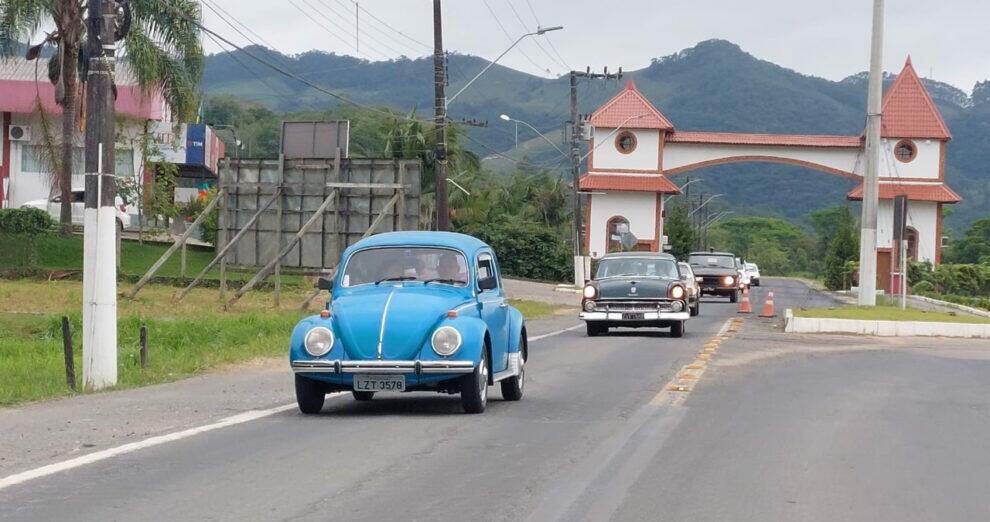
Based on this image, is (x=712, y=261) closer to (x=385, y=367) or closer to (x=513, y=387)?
(x=513, y=387)

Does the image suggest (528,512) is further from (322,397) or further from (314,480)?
(322,397)

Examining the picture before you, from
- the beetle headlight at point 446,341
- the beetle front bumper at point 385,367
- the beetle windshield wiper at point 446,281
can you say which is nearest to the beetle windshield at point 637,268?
the beetle windshield wiper at point 446,281

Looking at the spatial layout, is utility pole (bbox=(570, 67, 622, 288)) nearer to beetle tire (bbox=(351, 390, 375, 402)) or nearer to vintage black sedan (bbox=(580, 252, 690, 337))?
vintage black sedan (bbox=(580, 252, 690, 337))

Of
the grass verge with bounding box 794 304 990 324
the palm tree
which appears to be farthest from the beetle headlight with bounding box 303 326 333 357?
the palm tree

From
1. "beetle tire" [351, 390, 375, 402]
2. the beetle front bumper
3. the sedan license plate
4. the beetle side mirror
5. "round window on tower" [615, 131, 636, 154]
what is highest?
"round window on tower" [615, 131, 636, 154]

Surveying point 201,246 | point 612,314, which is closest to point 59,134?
point 201,246

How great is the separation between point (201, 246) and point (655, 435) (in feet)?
145

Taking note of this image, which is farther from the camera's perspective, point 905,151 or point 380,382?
point 905,151

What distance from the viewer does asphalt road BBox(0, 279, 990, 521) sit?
27.3ft

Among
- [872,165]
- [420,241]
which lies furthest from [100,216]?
[872,165]

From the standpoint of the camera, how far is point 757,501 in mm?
Result: 8711

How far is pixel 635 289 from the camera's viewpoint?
1059 inches

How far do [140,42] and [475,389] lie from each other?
30.0 m

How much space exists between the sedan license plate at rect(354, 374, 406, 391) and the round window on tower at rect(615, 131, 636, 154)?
196 ft
